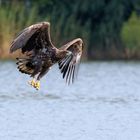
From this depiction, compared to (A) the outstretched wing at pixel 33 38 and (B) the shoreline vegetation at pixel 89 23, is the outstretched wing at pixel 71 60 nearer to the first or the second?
(A) the outstretched wing at pixel 33 38

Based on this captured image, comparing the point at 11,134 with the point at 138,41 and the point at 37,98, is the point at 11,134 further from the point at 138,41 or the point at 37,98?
the point at 138,41

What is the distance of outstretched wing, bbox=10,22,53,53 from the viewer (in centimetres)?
1706

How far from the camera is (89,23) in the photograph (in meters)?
42.4

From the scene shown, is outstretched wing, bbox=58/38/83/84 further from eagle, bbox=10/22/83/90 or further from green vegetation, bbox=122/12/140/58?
green vegetation, bbox=122/12/140/58

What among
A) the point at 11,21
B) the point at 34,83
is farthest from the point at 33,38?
the point at 11,21

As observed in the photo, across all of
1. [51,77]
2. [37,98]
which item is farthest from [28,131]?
[51,77]

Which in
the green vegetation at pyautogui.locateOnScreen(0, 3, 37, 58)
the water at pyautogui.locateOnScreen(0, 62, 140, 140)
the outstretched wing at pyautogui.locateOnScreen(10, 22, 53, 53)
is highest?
the outstretched wing at pyautogui.locateOnScreen(10, 22, 53, 53)

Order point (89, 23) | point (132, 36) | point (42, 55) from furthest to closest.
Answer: point (89, 23), point (132, 36), point (42, 55)

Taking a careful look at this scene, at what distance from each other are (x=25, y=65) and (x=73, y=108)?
4265 millimetres

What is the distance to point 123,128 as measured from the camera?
60.3 feet

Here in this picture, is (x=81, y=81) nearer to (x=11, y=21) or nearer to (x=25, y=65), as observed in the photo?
(x=11, y=21)

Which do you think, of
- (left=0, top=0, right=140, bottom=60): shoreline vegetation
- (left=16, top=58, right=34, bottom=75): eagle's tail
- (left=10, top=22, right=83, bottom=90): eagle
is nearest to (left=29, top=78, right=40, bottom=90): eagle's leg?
(left=10, top=22, right=83, bottom=90): eagle

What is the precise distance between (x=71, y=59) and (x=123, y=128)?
1.59 meters

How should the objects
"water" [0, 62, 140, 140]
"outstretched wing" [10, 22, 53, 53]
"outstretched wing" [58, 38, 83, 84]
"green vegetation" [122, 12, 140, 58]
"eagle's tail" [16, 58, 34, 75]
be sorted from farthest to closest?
1. "green vegetation" [122, 12, 140, 58]
2. "outstretched wing" [58, 38, 83, 84]
3. "water" [0, 62, 140, 140]
4. "eagle's tail" [16, 58, 34, 75]
5. "outstretched wing" [10, 22, 53, 53]
